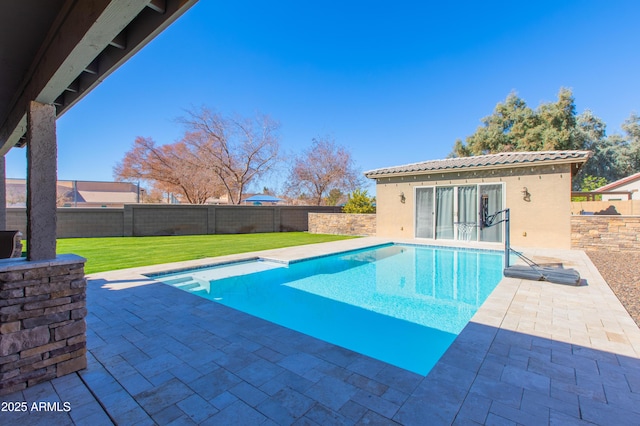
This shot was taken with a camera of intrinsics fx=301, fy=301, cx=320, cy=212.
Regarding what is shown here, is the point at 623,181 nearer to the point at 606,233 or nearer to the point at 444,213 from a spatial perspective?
the point at 606,233

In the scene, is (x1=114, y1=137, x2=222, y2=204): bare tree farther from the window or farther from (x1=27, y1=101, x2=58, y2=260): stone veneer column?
(x1=27, y1=101, x2=58, y2=260): stone veneer column

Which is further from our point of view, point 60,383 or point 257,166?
point 257,166

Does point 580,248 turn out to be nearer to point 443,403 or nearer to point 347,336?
point 347,336

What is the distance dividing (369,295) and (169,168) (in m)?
24.7

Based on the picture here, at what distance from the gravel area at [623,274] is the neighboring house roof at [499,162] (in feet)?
11.0

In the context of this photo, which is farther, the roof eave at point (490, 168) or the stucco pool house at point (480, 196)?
the stucco pool house at point (480, 196)

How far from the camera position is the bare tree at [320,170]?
1095 inches

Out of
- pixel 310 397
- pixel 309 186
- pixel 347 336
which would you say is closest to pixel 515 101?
pixel 309 186

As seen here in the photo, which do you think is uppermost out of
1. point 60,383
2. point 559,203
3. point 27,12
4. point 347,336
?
point 27,12

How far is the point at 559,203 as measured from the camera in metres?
10.9

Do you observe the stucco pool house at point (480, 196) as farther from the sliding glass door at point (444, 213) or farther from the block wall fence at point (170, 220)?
the block wall fence at point (170, 220)

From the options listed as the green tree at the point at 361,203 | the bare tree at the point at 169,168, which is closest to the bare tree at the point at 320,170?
the bare tree at the point at 169,168

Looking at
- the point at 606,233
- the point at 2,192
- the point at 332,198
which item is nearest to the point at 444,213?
the point at 606,233

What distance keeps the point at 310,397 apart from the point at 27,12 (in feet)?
12.7
